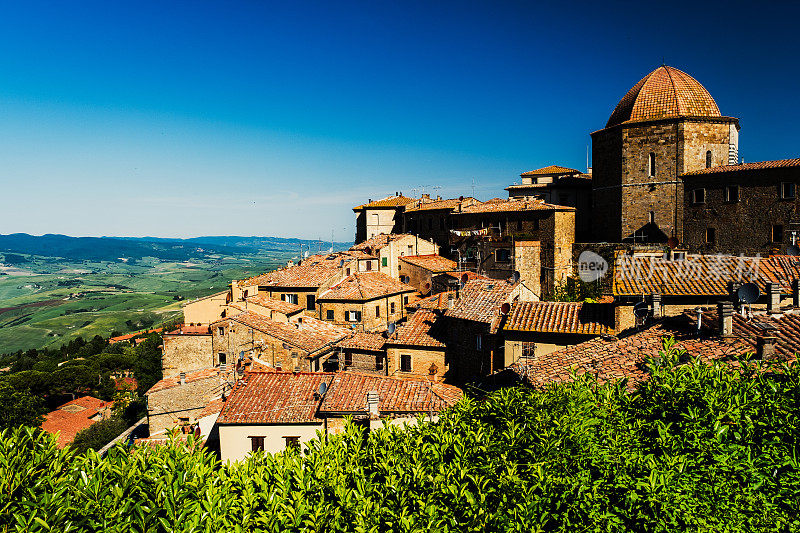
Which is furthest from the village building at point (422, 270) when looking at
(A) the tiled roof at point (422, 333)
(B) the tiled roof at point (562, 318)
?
(B) the tiled roof at point (562, 318)

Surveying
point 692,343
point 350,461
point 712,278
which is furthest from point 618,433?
point 712,278

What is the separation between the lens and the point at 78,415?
57625 mm

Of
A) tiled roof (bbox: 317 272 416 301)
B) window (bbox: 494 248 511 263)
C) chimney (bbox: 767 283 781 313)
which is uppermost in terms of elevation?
window (bbox: 494 248 511 263)

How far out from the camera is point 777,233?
36719 mm

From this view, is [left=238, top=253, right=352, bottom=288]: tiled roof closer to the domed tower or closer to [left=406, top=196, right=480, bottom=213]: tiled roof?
[left=406, top=196, right=480, bottom=213]: tiled roof

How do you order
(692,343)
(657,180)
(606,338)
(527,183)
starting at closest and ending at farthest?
(692,343), (606,338), (657,180), (527,183)

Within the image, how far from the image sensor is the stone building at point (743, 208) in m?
35.8

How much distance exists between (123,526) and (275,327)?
91.6ft

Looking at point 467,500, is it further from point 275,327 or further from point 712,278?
point 275,327

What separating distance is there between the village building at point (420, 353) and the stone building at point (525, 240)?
14.6 meters

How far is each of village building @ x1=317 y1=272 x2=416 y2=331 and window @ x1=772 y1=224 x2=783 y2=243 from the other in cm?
2818

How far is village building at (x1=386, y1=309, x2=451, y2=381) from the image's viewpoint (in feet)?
92.6

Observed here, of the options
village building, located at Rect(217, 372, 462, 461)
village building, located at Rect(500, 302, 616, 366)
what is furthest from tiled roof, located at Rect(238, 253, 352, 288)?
village building, located at Rect(500, 302, 616, 366)

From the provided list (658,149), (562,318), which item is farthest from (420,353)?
(658,149)
